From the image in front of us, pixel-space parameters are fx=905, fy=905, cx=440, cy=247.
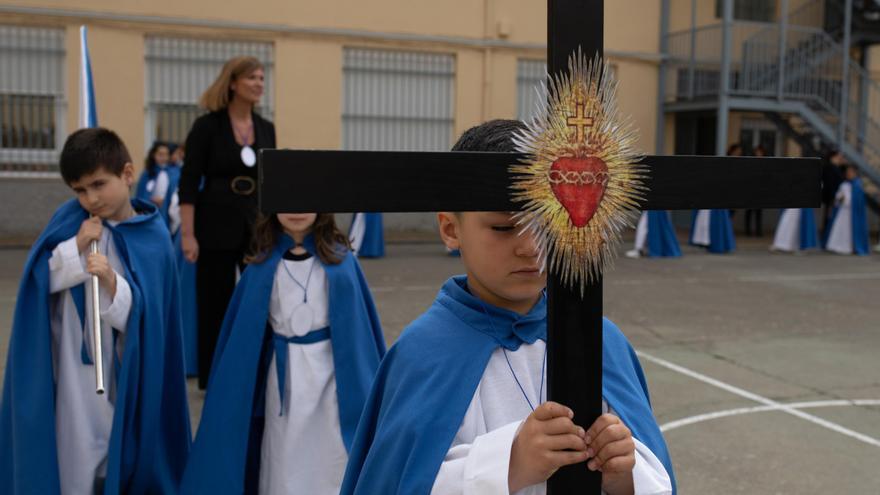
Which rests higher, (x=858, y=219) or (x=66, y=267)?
(x=66, y=267)

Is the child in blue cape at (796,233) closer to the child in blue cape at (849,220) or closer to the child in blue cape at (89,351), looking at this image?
the child in blue cape at (849,220)

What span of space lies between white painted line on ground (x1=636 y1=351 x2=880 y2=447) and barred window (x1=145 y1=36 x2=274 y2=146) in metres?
10.2

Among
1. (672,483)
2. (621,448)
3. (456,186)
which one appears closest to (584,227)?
(456,186)

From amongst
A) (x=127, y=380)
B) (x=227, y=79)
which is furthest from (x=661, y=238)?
(x=127, y=380)

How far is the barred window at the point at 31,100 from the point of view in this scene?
45.3 ft

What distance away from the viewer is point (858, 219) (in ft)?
51.3

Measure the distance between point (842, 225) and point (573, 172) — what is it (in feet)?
52.1

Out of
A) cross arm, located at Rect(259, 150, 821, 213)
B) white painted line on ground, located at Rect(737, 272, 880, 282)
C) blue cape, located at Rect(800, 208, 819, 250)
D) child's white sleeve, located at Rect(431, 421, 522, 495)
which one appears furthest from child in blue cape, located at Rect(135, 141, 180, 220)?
blue cape, located at Rect(800, 208, 819, 250)

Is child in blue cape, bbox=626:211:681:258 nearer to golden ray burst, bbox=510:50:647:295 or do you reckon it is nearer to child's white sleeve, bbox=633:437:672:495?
child's white sleeve, bbox=633:437:672:495

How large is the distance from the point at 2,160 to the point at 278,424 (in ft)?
41.0

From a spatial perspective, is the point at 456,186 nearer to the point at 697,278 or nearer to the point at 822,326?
the point at 822,326

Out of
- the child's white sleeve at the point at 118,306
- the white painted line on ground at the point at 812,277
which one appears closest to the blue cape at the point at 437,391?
the child's white sleeve at the point at 118,306

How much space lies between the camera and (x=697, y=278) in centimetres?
1166

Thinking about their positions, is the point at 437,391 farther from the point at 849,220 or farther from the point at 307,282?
the point at 849,220
